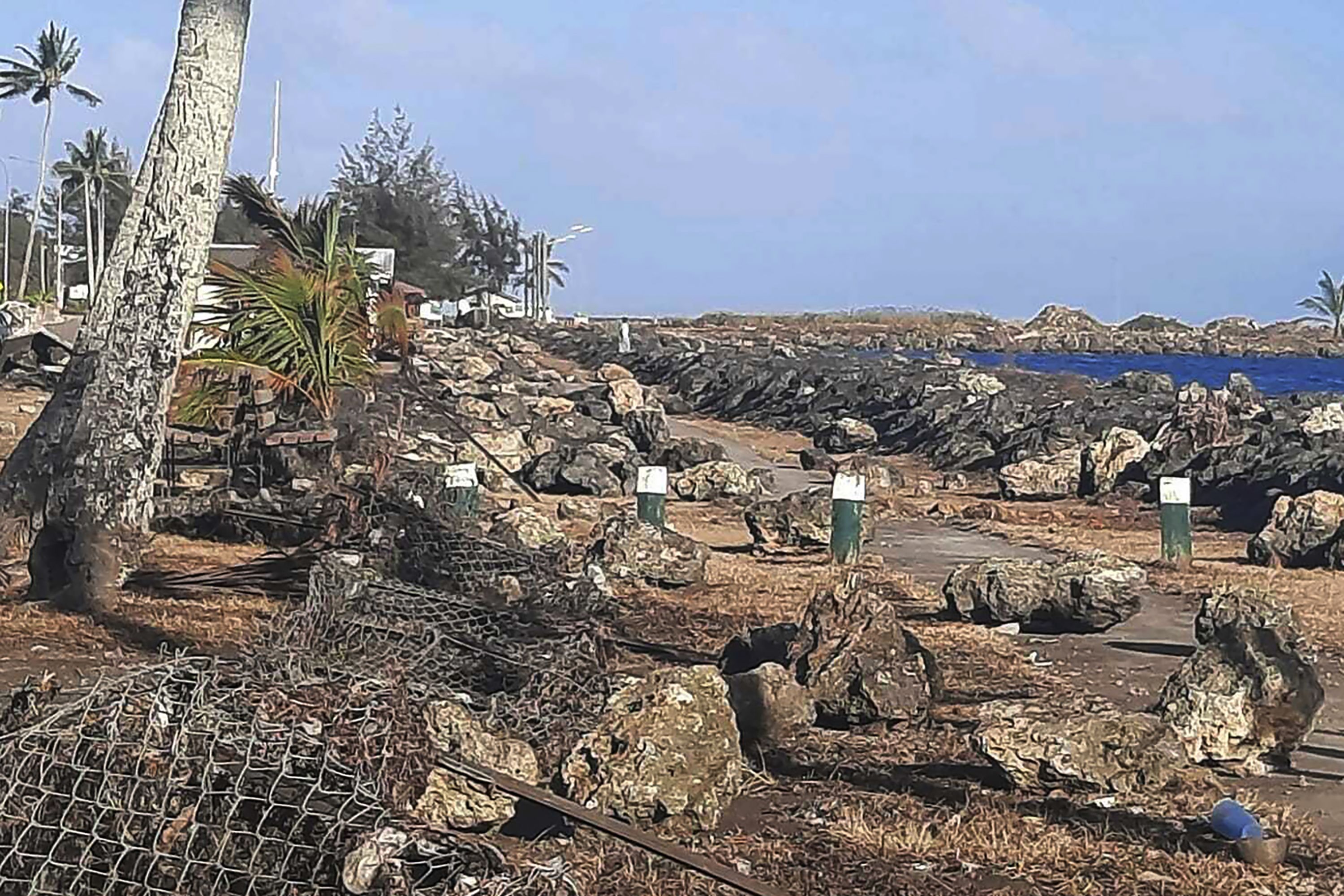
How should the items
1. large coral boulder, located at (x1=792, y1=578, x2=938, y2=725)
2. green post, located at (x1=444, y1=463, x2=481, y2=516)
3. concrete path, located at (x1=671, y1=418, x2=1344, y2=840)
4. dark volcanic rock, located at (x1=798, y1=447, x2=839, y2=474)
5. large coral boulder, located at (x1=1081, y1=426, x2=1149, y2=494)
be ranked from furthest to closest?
dark volcanic rock, located at (x1=798, y1=447, x2=839, y2=474), large coral boulder, located at (x1=1081, y1=426, x2=1149, y2=494), green post, located at (x1=444, y1=463, x2=481, y2=516), large coral boulder, located at (x1=792, y1=578, x2=938, y2=725), concrete path, located at (x1=671, y1=418, x2=1344, y2=840)

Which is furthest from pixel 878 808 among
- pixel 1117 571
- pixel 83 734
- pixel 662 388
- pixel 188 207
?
pixel 662 388

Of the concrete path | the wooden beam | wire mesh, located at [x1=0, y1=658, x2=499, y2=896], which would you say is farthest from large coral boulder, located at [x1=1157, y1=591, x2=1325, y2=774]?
wire mesh, located at [x1=0, y1=658, x2=499, y2=896]

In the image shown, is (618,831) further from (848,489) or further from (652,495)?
(652,495)

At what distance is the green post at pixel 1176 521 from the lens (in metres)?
14.0

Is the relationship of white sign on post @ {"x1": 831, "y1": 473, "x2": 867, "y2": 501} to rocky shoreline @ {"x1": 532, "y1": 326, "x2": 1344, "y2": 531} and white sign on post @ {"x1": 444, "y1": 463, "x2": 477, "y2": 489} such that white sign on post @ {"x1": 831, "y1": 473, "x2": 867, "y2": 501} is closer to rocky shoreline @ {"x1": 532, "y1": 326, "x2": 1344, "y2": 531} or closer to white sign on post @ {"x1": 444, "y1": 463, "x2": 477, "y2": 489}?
white sign on post @ {"x1": 444, "y1": 463, "x2": 477, "y2": 489}

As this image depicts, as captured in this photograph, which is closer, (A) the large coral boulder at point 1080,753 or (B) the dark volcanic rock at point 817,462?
(A) the large coral boulder at point 1080,753

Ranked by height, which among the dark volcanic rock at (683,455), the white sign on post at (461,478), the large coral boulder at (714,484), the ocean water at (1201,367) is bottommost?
the large coral boulder at (714,484)

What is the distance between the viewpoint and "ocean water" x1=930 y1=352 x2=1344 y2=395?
7019 cm

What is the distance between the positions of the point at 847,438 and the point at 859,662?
21.1m

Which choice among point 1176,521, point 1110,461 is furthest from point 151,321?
point 1110,461

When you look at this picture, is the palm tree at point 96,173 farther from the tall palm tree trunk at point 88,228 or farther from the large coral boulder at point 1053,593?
the large coral boulder at point 1053,593

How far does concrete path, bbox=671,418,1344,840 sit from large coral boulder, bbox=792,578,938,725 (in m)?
1.15

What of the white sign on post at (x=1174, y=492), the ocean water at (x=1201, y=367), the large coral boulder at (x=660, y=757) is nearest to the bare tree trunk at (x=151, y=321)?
A: the large coral boulder at (x=660, y=757)

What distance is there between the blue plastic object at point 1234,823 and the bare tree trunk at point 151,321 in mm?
7294
